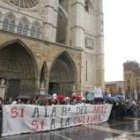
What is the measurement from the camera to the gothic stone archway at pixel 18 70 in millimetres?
16906

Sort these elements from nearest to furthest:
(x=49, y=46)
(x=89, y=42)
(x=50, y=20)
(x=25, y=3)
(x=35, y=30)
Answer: (x=49, y=46), (x=25, y=3), (x=35, y=30), (x=50, y=20), (x=89, y=42)

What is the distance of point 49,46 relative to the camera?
18.2 meters

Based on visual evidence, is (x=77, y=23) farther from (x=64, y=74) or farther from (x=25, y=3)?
(x=64, y=74)

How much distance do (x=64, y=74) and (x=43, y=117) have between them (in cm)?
1087

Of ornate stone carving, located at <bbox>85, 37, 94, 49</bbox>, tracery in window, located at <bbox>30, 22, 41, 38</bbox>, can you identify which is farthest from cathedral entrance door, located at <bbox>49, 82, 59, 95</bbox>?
ornate stone carving, located at <bbox>85, 37, 94, 49</bbox>

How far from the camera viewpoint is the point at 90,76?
90.5ft

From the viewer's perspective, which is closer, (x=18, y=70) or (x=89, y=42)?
(x=18, y=70)

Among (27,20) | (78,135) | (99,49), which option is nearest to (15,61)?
(27,20)

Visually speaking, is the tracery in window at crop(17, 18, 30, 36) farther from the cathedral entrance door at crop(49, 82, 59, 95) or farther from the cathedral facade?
the cathedral entrance door at crop(49, 82, 59, 95)

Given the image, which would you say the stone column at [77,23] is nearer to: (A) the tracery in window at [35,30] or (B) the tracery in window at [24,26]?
(A) the tracery in window at [35,30]

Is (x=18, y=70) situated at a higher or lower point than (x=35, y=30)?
lower

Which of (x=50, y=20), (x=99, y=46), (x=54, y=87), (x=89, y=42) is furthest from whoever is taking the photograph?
(x=99, y=46)

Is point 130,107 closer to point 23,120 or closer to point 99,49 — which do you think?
point 23,120

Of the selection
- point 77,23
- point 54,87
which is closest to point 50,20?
point 77,23
